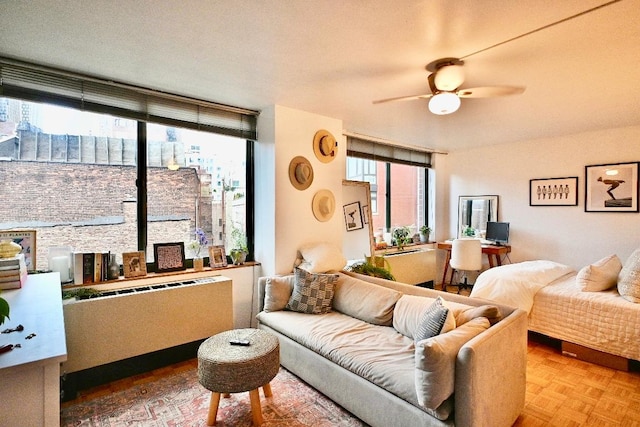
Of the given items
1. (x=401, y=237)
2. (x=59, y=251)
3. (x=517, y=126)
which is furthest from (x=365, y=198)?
(x=59, y=251)

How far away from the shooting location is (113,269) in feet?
8.84

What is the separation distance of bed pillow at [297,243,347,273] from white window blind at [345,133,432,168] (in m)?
1.56

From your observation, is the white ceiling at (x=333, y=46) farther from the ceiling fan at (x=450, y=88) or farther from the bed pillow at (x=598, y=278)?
the bed pillow at (x=598, y=278)

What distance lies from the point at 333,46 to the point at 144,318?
2.40 meters

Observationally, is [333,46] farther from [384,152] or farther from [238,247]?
[384,152]

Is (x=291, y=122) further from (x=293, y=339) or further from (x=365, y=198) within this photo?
(x=293, y=339)

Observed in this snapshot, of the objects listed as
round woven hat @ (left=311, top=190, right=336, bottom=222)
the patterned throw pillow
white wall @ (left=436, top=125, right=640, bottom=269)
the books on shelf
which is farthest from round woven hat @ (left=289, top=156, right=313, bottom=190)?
white wall @ (left=436, top=125, right=640, bottom=269)

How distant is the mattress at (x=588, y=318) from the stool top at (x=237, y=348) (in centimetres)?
256

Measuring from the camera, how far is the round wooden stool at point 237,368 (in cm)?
186

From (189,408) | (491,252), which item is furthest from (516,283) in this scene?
(189,408)

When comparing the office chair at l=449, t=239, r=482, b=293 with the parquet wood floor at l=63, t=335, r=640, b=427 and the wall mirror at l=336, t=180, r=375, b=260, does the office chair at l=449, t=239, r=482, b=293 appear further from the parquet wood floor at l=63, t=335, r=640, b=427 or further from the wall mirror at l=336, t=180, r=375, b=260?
the parquet wood floor at l=63, t=335, r=640, b=427

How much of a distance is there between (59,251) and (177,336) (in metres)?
1.14

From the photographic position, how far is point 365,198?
4164 mm

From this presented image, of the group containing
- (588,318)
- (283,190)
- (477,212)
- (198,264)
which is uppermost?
(283,190)
